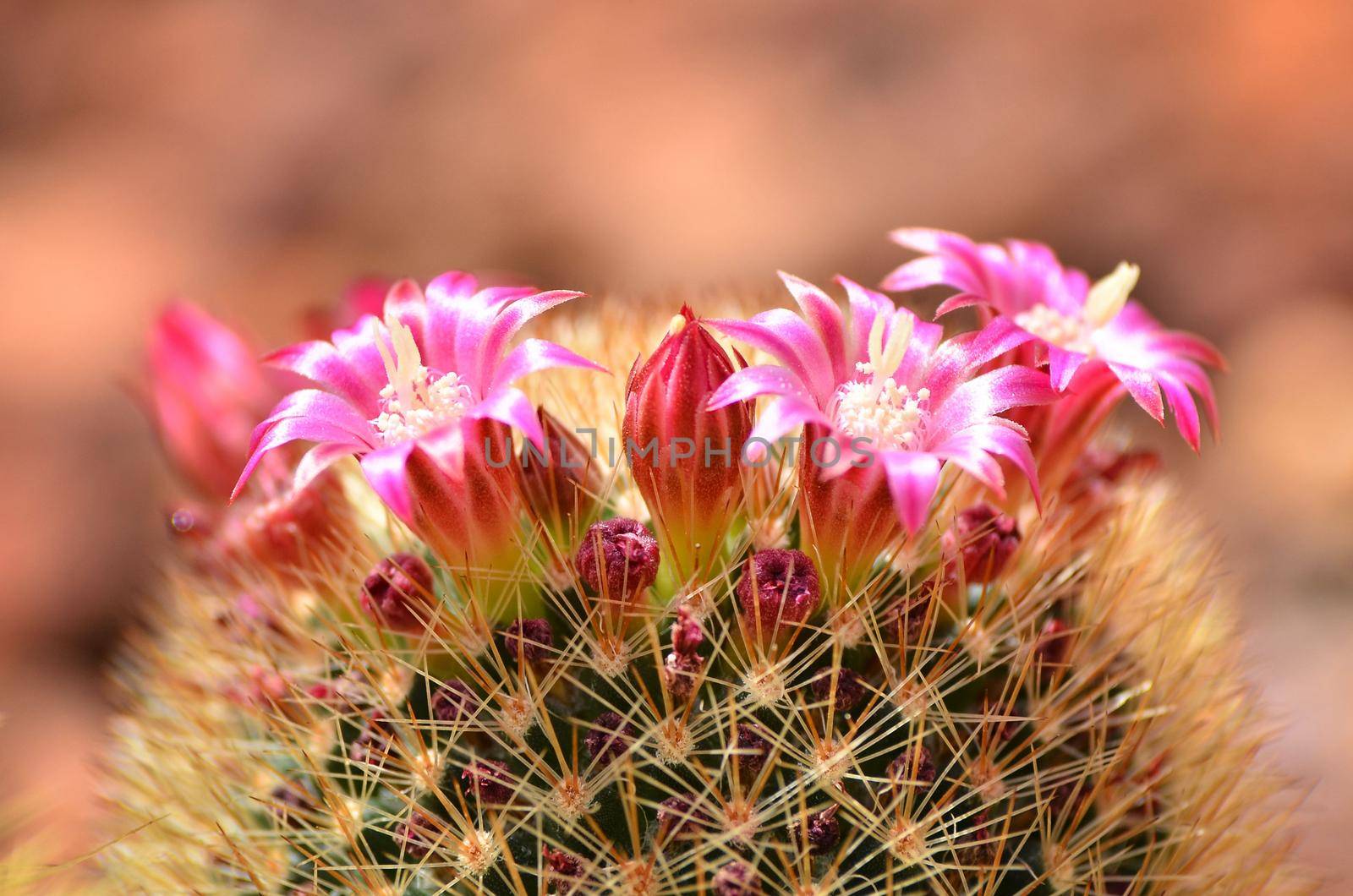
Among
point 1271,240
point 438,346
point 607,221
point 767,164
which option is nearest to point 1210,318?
point 1271,240

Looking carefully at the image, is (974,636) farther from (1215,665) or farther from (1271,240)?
(1271,240)

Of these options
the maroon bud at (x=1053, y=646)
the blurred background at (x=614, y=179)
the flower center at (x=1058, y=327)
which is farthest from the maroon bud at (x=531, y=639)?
the blurred background at (x=614, y=179)

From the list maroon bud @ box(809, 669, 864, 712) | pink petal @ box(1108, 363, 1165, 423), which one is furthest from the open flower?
pink petal @ box(1108, 363, 1165, 423)

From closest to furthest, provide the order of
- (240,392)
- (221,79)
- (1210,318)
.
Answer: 1. (240,392)
2. (1210,318)
3. (221,79)

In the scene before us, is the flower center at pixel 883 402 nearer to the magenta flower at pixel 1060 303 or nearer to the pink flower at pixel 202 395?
the magenta flower at pixel 1060 303

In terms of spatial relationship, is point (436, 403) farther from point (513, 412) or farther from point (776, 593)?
point (776, 593)

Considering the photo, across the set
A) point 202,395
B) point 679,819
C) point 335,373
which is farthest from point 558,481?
point 202,395
